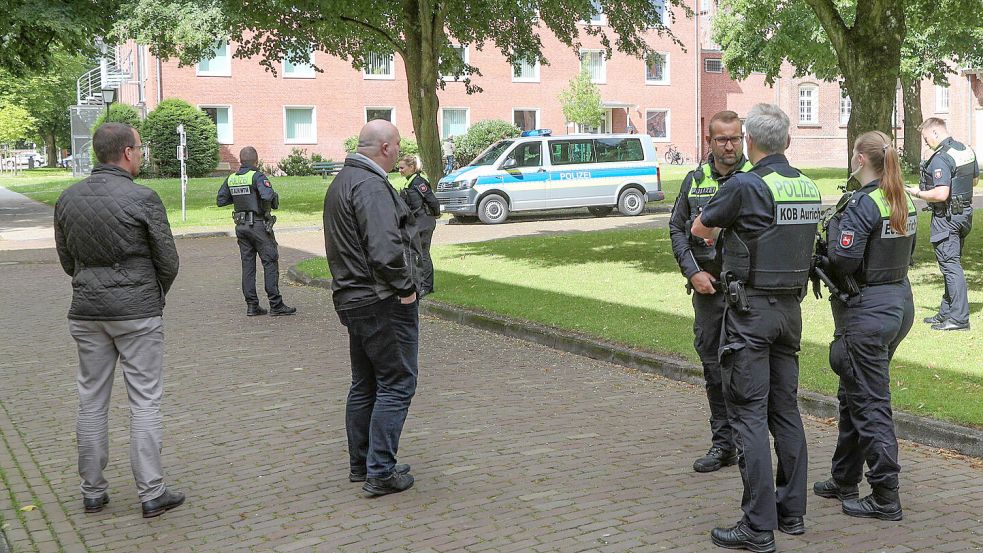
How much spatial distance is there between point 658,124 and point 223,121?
22.8 m

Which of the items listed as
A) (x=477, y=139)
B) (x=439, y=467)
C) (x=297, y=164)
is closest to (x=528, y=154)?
(x=439, y=467)

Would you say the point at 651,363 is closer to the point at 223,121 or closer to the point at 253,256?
the point at 253,256

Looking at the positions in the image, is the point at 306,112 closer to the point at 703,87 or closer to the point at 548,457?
the point at 703,87

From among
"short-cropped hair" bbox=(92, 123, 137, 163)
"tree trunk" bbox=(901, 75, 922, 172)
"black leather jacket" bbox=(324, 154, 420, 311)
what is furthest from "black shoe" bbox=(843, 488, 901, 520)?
"tree trunk" bbox=(901, 75, 922, 172)

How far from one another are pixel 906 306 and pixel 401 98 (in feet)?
148

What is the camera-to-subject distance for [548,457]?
620 cm

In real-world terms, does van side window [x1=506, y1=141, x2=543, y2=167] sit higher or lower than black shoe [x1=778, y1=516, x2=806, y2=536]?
higher

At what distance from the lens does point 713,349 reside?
19.1 feet

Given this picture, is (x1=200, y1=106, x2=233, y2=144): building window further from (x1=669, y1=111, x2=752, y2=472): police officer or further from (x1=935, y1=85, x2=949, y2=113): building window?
(x1=669, y1=111, x2=752, y2=472): police officer

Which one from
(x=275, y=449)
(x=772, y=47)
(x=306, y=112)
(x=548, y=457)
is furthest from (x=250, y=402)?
(x=306, y=112)

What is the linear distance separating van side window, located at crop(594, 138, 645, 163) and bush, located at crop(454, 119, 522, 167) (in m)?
21.4

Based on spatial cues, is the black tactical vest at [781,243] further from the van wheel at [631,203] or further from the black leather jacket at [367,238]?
the van wheel at [631,203]

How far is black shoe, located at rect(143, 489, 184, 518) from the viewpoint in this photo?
532cm

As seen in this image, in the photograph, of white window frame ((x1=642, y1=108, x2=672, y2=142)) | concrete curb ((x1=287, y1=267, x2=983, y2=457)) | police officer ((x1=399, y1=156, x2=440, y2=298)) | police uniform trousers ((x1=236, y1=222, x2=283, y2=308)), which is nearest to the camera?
concrete curb ((x1=287, y1=267, x2=983, y2=457))
